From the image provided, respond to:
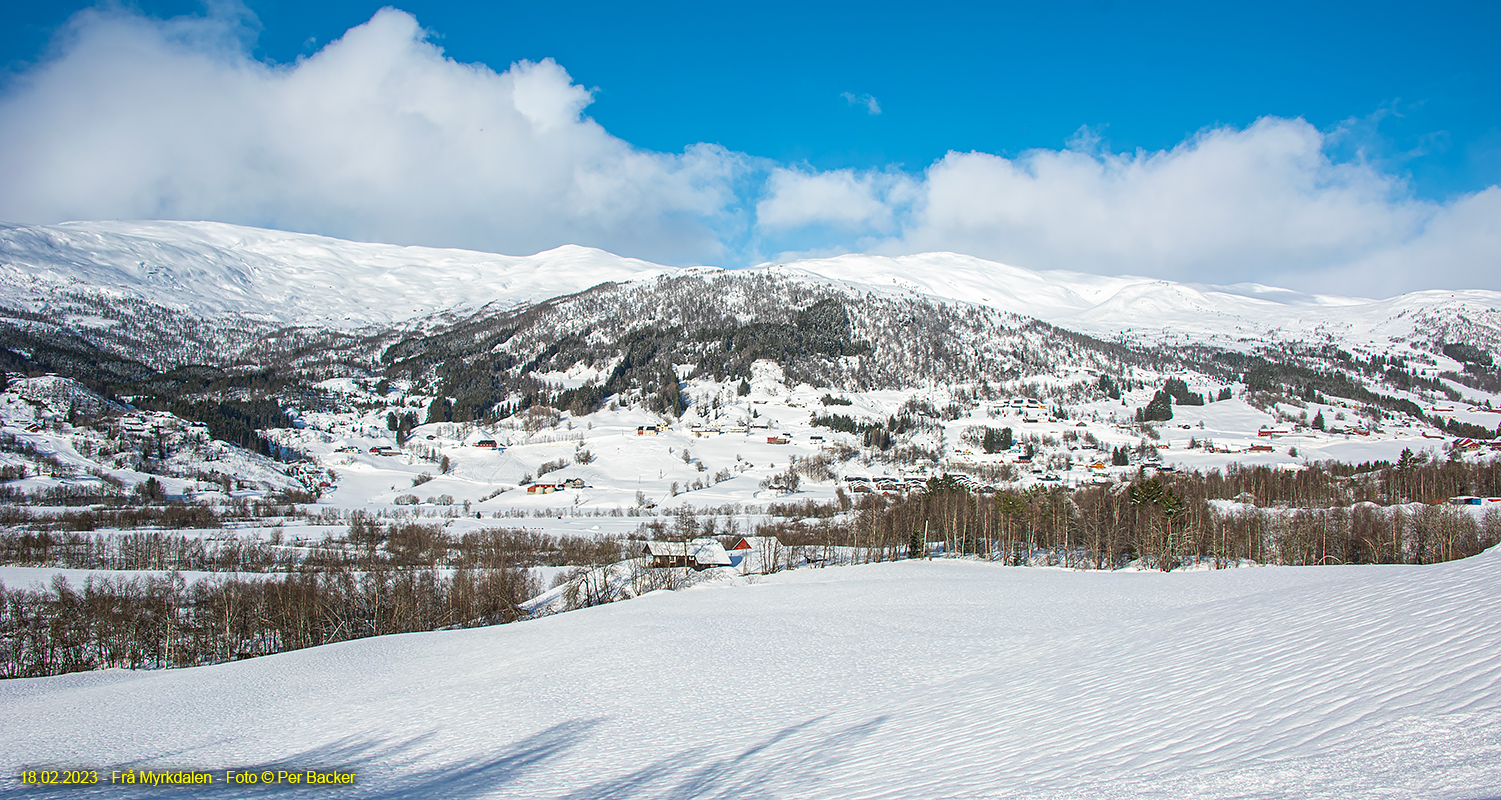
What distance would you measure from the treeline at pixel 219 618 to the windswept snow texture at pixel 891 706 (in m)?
13.6

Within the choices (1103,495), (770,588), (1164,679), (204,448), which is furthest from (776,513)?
(204,448)

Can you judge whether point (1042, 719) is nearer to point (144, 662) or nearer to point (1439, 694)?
point (1439, 694)

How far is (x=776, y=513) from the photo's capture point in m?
113

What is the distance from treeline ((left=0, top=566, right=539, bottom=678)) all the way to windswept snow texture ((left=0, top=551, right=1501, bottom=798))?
13555 millimetres

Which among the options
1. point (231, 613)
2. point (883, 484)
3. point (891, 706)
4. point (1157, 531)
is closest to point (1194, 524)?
point (1157, 531)

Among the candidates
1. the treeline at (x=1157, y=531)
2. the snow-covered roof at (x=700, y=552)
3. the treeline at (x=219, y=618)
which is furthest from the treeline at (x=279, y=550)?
the treeline at (x=1157, y=531)

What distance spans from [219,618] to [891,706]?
46.2 m

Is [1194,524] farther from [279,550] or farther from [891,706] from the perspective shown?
[279,550]

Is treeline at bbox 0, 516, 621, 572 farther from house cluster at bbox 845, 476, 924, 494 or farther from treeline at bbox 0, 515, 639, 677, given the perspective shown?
house cluster at bbox 845, 476, 924, 494

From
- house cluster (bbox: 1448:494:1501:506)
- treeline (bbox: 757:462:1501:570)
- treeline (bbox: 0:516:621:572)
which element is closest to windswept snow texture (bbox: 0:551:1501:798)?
treeline (bbox: 757:462:1501:570)

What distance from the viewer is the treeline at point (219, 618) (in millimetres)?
39875

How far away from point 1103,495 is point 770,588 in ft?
162

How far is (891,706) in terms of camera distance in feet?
53.1

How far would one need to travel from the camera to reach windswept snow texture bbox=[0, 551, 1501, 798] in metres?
Result: 8.78
